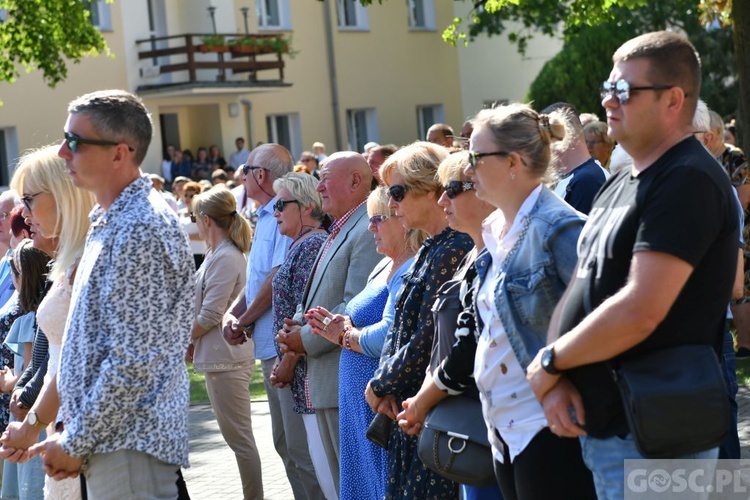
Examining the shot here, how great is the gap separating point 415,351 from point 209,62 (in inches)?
1009

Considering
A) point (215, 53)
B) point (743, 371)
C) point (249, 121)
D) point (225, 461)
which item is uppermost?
point (215, 53)

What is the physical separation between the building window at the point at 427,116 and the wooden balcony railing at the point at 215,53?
6.84 m

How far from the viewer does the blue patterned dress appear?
225 inches

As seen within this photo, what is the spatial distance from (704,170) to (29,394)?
10.3ft

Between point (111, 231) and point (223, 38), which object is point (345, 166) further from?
point (223, 38)

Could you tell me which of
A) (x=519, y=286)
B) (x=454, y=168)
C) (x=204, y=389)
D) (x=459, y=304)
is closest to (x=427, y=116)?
(x=204, y=389)

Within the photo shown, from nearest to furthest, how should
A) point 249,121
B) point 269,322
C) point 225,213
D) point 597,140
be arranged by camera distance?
point 269,322 → point 225,213 → point 597,140 → point 249,121

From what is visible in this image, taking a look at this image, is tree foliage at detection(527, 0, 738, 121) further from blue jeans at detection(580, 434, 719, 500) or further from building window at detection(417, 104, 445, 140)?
blue jeans at detection(580, 434, 719, 500)

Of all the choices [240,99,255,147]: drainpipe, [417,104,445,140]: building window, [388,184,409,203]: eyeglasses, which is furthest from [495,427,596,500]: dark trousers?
[417,104,445,140]: building window

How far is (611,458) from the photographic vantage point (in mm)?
3447

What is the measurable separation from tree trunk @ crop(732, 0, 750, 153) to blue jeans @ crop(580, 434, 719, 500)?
8.63 meters

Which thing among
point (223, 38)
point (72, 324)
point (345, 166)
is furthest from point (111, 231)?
point (223, 38)

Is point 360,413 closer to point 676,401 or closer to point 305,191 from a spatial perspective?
point 305,191

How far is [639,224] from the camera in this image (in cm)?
333
